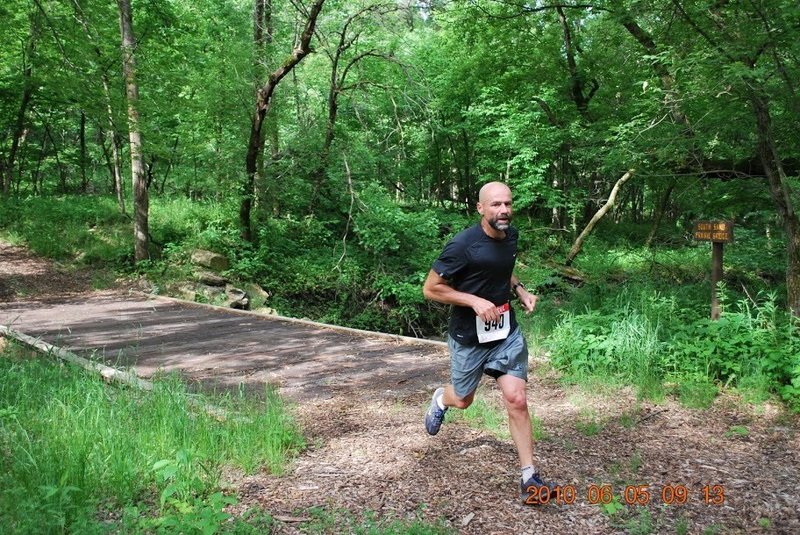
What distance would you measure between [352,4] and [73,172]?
21.3 m

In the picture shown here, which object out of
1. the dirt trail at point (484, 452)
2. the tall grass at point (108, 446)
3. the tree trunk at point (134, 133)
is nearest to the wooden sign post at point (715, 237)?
the dirt trail at point (484, 452)

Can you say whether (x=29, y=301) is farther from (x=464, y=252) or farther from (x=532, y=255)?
(x=532, y=255)

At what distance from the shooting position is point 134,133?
1325 cm

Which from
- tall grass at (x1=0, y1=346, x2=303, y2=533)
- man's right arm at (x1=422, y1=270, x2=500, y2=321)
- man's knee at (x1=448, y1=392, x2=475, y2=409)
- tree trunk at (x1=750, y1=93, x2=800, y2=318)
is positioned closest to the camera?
tall grass at (x1=0, y1=346, x2=303, y2=533)

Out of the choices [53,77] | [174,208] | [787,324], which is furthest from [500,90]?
[787,324]

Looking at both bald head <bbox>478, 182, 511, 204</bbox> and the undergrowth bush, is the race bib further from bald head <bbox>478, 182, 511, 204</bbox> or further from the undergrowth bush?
the undergrowth bush

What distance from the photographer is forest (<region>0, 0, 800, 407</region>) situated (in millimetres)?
6160

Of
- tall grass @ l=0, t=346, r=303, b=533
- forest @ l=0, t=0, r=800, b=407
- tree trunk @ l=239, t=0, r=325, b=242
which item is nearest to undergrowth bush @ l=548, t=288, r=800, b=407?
forest @ l=0, t=0, r=800, b=407

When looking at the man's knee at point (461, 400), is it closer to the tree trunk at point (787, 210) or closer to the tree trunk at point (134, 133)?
the tree trunk at point (787, 210)

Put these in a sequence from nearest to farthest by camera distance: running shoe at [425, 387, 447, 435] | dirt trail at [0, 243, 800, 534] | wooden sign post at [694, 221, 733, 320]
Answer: dirt trail at [0, 243, 800, 534] < running shoe at [425, 387, 447, 435] < wooden sign post at [694, 221, 733, 320]

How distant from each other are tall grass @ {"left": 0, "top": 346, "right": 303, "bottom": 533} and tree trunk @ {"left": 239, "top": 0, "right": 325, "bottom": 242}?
8.92 meters
